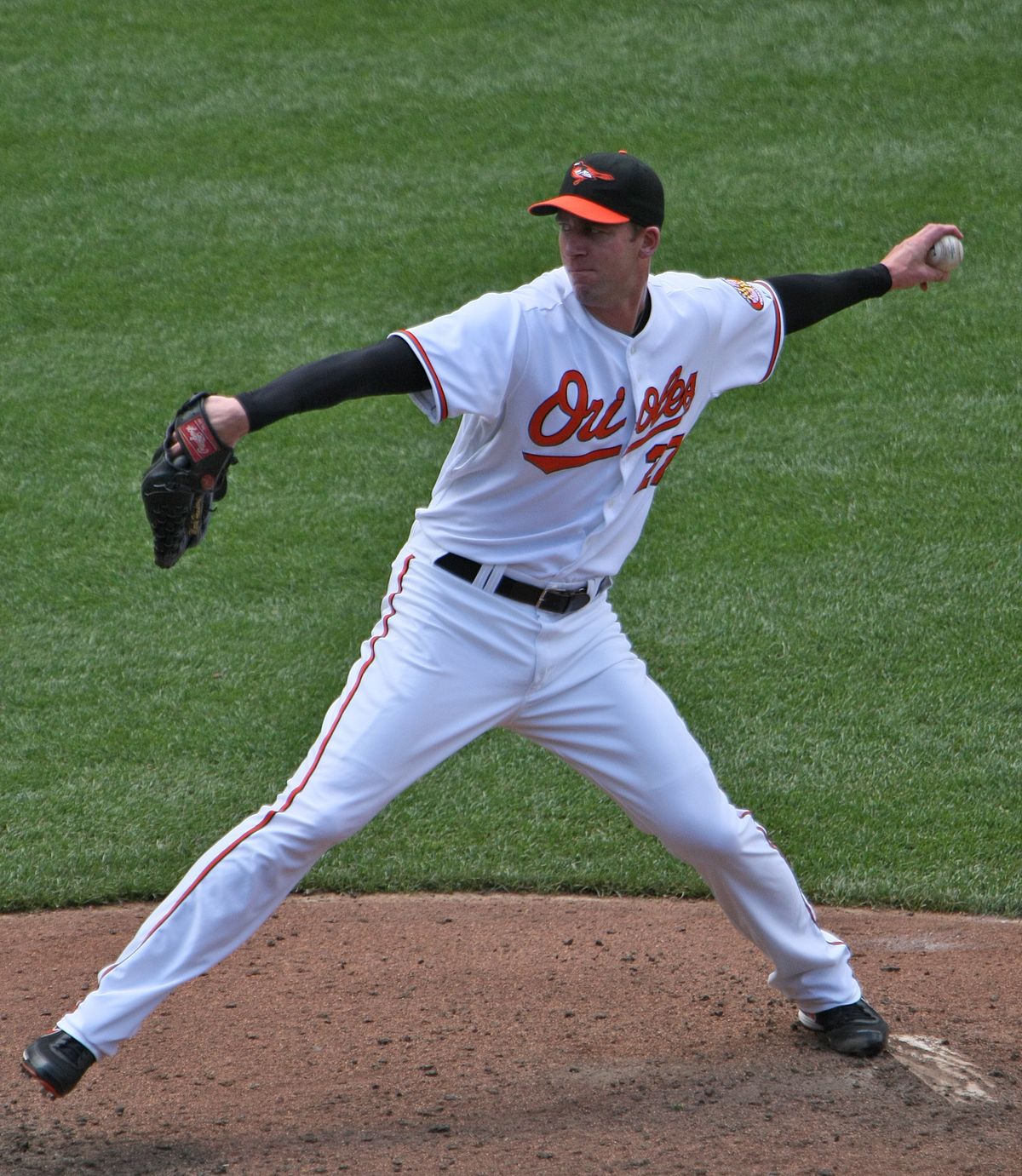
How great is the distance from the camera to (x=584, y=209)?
3123 millimetres

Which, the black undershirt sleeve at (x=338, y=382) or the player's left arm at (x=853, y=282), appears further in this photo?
the player's left arm at (x=853, y=282)

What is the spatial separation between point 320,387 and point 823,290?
1.41 meters

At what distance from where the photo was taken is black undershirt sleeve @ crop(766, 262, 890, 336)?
11.9 ft

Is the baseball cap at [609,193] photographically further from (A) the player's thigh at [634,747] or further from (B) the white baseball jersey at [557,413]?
(A) the player's thigh at [634,747]

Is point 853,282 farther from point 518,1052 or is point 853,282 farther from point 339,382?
point 518,1052

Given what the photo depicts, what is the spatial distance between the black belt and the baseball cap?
0.74 m

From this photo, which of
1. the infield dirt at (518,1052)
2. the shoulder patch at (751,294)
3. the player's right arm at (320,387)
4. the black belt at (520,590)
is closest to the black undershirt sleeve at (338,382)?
the player's right arm at (320,387)

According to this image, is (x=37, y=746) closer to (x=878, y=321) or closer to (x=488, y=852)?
(x=488, y=852)

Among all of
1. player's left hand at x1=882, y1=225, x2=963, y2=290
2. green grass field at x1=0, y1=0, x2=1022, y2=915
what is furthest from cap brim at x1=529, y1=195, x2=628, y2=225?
green grass field at x1=0, y1=0, x2=1022, y2=915

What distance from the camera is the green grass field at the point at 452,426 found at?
4809mm

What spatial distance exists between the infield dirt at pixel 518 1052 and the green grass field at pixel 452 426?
324mm

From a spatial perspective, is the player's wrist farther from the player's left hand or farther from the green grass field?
the green grass field

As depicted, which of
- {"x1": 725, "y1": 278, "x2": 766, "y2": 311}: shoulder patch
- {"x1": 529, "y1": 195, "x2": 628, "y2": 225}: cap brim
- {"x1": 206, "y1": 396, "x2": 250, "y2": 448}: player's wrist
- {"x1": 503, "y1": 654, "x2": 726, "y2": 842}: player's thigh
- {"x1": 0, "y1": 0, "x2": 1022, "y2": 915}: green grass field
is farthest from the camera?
{"x1": 0, "y1": 0, "x2": 1022, "y2": 915}: green grass field

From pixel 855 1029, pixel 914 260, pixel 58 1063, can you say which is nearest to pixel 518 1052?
pixel 855 1029
